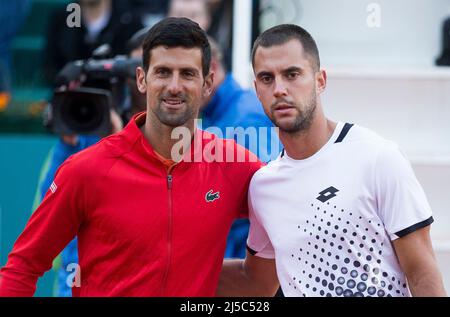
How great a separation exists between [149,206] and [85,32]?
3930 millimetres

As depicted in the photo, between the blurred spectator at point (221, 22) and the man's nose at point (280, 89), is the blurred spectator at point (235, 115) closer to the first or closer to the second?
the man's nose at point (280, 89)

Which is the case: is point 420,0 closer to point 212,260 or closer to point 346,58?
point 346,58

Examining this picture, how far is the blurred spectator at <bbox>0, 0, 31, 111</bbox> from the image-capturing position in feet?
22.0

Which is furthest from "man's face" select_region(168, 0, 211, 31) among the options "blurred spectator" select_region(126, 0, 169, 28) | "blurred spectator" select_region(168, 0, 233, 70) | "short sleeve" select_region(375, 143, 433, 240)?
"short sleeve" select_region(375, 143, 433, 240)

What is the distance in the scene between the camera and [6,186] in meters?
6.09

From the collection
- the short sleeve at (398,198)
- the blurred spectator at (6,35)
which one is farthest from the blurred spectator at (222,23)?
the short sleeve at (398,198)

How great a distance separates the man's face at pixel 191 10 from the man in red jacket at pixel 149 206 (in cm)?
232

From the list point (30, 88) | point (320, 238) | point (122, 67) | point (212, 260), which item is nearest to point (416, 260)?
Answer: point (320, 238)

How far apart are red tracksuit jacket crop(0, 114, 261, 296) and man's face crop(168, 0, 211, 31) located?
2.43m

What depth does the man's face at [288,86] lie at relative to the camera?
3.10m

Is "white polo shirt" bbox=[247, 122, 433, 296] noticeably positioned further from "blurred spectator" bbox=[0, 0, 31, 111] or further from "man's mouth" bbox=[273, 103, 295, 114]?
"blurred spectator" bbox=[0, 0, 31, 111]

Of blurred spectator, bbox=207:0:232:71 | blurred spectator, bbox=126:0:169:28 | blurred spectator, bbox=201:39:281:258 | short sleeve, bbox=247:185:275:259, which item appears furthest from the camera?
blurred spectator, bbox=126:0:169:28

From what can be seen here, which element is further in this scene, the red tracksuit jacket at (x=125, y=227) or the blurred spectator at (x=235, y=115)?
the blurred spectator at (x=235, y=115)
